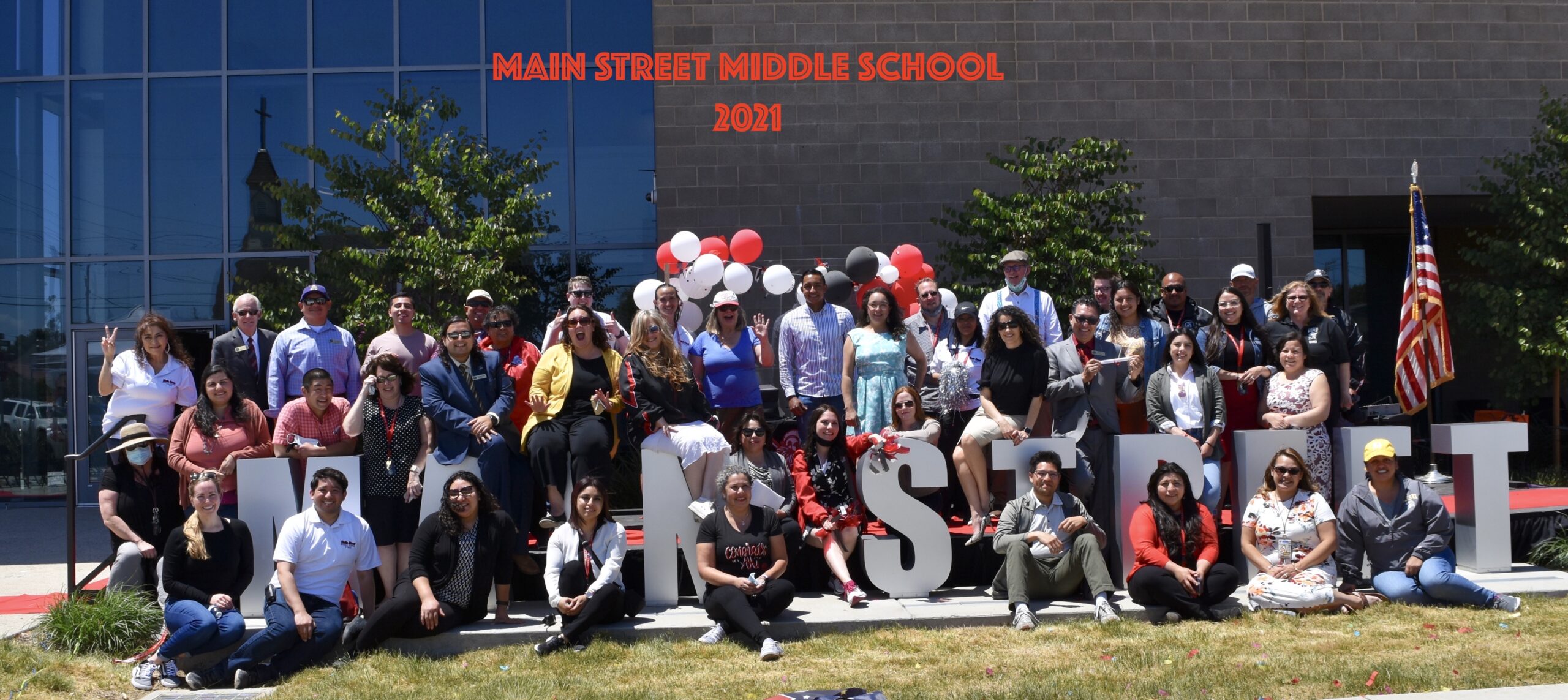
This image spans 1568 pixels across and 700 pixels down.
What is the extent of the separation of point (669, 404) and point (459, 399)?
132 centimetres

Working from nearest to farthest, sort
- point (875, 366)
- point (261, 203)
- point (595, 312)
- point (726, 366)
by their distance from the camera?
point (595, 312) < point (875, 366) < point (726, 366) < point (261, 203)

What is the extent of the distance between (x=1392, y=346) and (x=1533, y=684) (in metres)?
12.7

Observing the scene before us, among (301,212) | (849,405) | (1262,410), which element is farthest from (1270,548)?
(301,212)

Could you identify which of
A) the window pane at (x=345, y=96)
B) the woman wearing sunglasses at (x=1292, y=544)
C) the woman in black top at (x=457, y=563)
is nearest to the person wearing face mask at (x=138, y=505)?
the woman in black top at (x=457, y=563)

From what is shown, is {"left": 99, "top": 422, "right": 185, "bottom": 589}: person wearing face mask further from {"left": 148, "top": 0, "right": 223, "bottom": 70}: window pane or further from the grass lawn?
{"left": 148, "top": 0, "right": 223, "bottom": 70}: window pane

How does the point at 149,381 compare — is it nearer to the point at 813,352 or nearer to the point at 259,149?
the point at 813,352

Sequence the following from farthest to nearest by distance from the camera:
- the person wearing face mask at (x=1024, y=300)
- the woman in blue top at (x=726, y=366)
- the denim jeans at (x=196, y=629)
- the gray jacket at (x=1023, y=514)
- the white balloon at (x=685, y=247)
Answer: the white balloon at (x=685, y=247)
the person wearing face mask at (x=1024, y=300)
the woman in blue top at (x=726, y=366)
the gray jacket at (x=1023, y=514)
the denim jeans at (x=196, y=629)

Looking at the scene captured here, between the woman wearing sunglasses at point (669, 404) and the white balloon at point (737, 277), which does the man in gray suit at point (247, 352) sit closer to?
the woman wearing sunglasses at point (669, 404)

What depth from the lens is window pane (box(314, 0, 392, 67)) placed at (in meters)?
14.1

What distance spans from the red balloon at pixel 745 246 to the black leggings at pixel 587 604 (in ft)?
16.5

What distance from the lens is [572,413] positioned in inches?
312

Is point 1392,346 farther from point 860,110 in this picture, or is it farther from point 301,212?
point 301,212

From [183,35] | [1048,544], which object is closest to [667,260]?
[1048,544]

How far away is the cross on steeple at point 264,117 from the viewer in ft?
46.7
